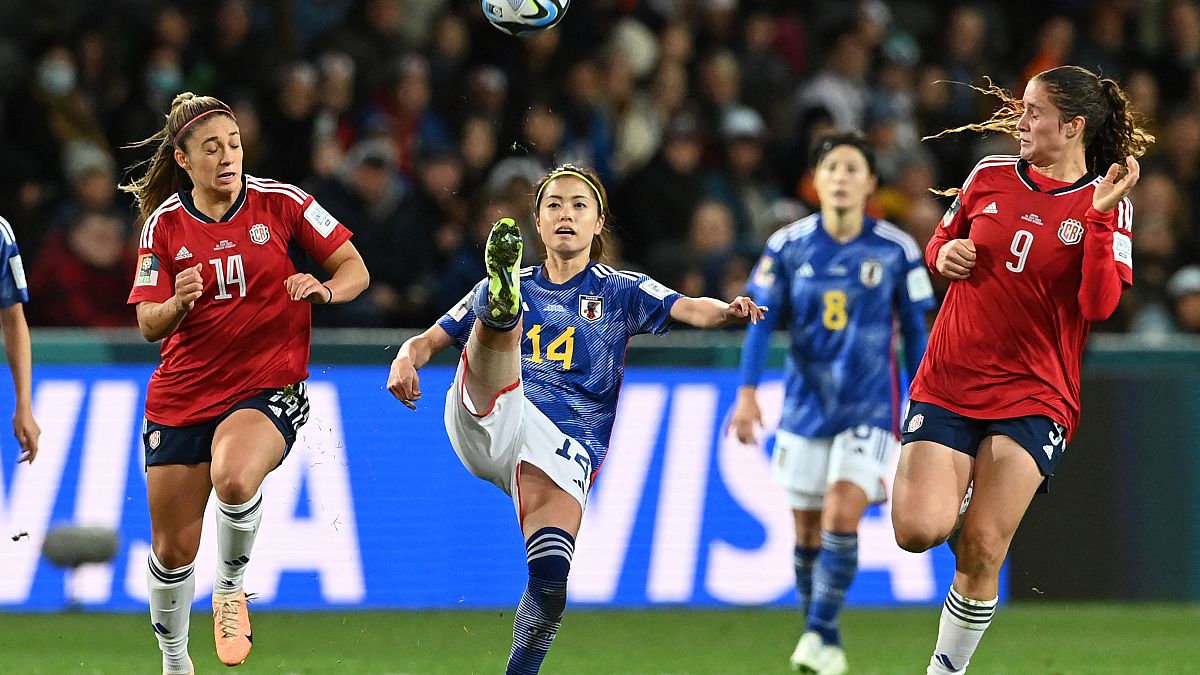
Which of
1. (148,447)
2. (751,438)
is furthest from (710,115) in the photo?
(148,447)

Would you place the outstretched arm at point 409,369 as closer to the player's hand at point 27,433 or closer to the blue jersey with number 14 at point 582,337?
the blue jersey with number 14 at point 582,337

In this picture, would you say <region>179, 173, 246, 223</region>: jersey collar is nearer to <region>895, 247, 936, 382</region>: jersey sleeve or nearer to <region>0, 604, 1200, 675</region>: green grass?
<region>0, 604, 1200, 675</region>: green grass

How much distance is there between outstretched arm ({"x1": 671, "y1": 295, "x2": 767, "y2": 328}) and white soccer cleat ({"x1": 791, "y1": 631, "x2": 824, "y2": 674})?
8.20 ft

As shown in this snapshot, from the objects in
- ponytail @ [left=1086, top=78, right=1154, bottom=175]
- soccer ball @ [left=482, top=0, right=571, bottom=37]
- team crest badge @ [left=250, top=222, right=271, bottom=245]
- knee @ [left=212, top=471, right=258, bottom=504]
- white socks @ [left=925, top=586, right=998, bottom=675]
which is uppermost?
soccer ball @ [left=482, top=0, right=571, bottom=37]

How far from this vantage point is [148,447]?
281 inches

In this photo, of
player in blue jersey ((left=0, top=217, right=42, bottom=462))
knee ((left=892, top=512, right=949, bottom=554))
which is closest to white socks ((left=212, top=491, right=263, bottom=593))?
player in blue jersey ((left=0, top=217, right=42, bottom=462))

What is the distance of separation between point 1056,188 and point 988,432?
0.95 m

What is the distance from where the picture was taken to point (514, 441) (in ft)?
22.3

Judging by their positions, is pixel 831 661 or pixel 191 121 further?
pixel 831 661

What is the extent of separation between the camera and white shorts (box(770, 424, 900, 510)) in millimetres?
8891

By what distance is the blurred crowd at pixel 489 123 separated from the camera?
11.5 metres

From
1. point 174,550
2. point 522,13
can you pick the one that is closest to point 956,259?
point 522,13

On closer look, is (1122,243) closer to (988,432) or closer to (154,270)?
(988,432)

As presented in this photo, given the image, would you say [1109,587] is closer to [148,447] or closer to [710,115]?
[710,115]
